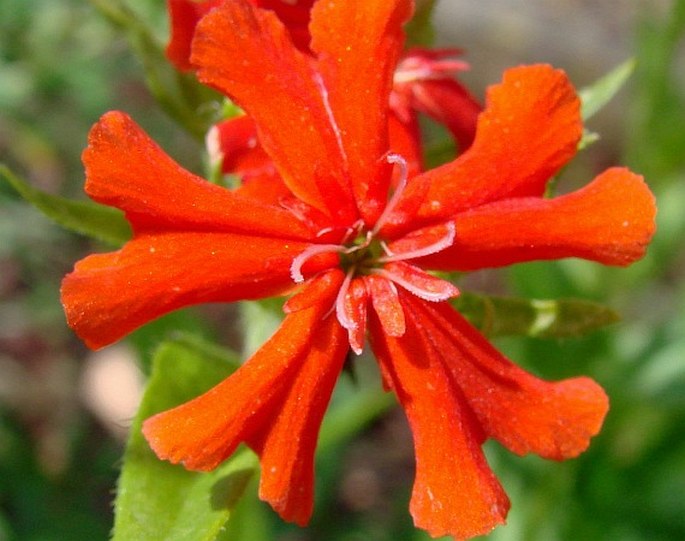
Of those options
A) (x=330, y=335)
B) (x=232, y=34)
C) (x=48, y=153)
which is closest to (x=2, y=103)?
(x=48, y=153)

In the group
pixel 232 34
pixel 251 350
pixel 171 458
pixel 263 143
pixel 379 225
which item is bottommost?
pixel 251 350

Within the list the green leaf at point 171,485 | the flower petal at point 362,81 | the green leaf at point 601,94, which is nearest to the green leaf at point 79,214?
the green leaf at point 171,485

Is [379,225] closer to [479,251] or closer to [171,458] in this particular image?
[479,251]

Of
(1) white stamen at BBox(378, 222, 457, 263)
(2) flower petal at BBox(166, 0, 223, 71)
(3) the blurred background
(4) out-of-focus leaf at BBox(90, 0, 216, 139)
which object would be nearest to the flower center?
(1) white stamen at BBox(378, 222, 457, 263)

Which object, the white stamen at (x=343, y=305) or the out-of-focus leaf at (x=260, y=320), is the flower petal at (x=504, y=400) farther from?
the out-of-focus leaf at (x=260, y=320)

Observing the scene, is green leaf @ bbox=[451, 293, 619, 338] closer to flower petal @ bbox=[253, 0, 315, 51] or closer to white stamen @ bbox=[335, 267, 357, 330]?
white stamen @ bbox=[335, 267, 357, 330]

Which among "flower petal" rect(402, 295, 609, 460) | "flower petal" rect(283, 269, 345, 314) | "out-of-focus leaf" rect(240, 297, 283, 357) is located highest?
"flower petal" rect(283, 269, 345, 314)

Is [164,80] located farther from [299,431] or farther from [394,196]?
[299,431]

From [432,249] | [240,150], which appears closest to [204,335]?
[240,150]
